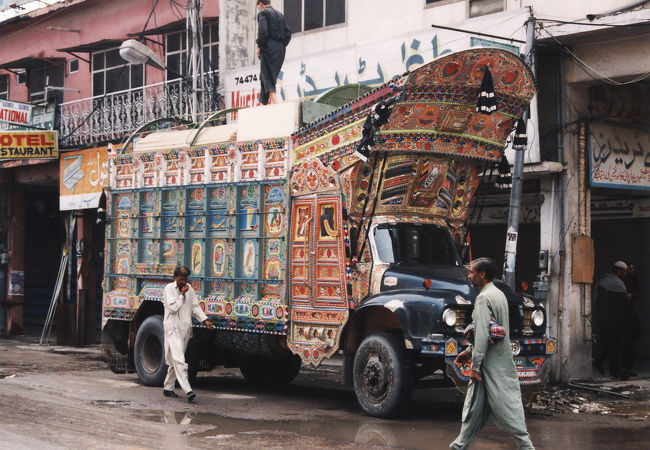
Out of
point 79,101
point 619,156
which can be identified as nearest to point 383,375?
point 619,156

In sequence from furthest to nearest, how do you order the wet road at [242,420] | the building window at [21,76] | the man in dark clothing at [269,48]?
the building window at [21,76] < the man in dark clothing at [269,48] < the wet road at [242,420]

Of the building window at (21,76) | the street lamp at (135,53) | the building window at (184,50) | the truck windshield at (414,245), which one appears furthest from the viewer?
the building window at (21,76)

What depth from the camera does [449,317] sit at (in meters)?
9.29

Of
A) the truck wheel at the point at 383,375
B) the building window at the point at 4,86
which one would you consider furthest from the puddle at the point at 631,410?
the building window at the point at 4,86

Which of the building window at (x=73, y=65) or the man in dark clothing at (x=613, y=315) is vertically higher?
the building window at (x=73, y=65)

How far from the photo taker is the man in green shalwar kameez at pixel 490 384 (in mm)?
6746

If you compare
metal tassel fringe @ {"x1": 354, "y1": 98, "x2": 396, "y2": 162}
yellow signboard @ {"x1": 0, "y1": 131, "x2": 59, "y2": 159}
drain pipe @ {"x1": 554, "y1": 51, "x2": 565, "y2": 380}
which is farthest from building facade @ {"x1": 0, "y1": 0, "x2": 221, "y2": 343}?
metal tassel fringe @ {"x1": 354, "y1": 98, "x2": 396, "y2": 162}

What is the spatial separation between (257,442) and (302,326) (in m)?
2.68

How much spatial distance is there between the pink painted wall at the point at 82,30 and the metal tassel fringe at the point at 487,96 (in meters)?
10.7

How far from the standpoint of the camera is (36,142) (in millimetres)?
20953

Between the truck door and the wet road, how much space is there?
790mm

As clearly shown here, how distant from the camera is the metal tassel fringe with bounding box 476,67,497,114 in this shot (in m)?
9.95

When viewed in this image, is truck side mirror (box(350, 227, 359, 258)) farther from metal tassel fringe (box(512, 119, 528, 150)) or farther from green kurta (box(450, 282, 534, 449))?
green kurta (box(450, 282, 534, 449))

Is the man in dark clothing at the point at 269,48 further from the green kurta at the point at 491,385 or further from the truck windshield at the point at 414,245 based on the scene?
the green kurta at the point at 491,385
